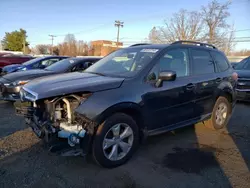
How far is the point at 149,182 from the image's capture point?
2939 millimetres

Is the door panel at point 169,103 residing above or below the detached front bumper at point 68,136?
above

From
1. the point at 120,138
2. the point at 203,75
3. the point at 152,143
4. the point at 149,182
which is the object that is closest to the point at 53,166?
A: the point at 120,138

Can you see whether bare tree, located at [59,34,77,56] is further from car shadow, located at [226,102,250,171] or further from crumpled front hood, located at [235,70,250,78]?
car shadow, located at [226,102,250,171]

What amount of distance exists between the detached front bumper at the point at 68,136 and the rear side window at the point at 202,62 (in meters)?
2.43

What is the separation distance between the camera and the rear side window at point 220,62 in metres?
4.99

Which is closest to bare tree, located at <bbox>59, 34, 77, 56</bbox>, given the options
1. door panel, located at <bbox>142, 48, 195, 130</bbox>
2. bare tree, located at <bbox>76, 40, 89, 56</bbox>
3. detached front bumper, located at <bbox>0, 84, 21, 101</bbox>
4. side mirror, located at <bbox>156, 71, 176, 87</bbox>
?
bare tree, located at <bbox>76, 40, 89, 56</bbox>

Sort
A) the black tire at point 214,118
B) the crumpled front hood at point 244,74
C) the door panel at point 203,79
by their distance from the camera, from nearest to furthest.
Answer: the door panel at point 203,79 → the black tire at point 214,118 → the crumpled front hood at point 244,74

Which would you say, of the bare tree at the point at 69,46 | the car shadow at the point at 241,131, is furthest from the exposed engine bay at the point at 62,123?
the bare tree at the point at 69,46

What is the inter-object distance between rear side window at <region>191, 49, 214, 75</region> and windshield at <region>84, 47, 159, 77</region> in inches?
37.8

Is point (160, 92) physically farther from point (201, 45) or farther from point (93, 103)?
point (201, 45)

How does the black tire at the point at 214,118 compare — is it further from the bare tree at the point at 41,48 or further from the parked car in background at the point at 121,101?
the bare tree at the point at 41,48

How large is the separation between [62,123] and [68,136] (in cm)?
24

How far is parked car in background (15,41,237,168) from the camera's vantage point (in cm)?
299

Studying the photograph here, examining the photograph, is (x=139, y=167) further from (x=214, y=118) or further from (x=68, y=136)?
(x=214, y=118)
